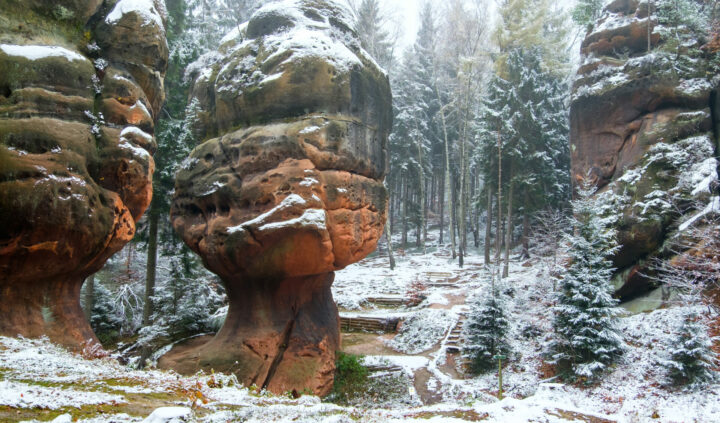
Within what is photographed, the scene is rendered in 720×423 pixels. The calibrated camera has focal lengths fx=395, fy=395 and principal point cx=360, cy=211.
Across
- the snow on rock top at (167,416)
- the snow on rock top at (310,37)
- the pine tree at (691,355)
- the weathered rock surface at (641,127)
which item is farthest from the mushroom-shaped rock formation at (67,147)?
the weathered rock surface at (641,127)

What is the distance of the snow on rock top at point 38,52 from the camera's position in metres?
8.51

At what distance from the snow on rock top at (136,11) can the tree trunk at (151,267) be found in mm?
6401

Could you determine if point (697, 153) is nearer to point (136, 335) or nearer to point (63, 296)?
point (63, 296)

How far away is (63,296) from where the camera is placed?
30.3 feet

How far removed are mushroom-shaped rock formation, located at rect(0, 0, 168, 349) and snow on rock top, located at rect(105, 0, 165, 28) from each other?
3 centimetres

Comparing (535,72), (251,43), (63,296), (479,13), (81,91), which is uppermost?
(479,13)

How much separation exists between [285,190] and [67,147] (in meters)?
4.86

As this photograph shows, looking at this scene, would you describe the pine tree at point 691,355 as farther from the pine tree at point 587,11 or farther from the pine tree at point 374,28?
the pine tree at point 374,28

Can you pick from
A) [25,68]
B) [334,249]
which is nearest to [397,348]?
[334,249]

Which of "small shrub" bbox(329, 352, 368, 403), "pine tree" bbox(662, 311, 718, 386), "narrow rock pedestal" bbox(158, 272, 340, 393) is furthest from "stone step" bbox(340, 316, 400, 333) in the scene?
"pine tree" bbox(662, 311, 718, 386)

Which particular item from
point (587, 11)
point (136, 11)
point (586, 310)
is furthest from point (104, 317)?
point (587, 11)

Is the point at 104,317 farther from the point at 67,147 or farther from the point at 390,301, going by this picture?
the point at 390,301

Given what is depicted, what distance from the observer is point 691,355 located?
7836mm

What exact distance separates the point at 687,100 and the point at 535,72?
11464 millimetres
